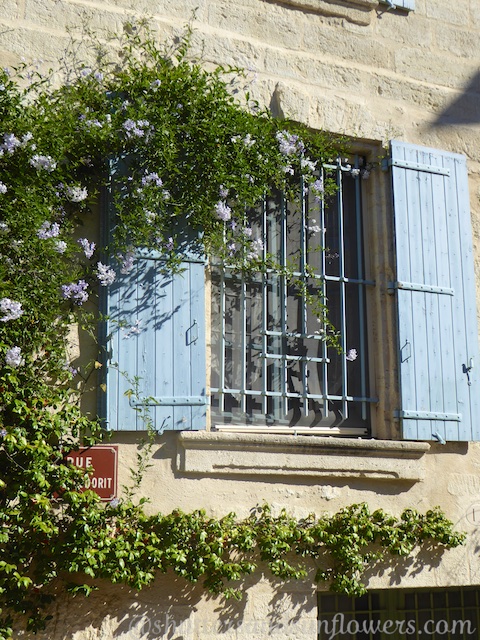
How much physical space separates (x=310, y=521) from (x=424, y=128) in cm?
254

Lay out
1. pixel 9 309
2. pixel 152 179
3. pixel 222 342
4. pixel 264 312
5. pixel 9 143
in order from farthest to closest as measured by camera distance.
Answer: pixel 264 312 < pixel 222 342 < pixel 152 179 < pixel 9 143 < pixel 9 309

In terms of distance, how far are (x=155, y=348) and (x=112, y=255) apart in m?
0.51

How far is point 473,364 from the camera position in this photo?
520 centimetres

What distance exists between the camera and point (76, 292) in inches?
170

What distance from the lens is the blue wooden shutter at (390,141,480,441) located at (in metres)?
5.02

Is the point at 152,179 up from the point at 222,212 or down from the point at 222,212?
up

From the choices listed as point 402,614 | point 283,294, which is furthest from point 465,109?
point 402,614

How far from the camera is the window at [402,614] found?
5695 millimetres

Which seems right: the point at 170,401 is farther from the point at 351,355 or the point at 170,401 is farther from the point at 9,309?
the point at 351,355

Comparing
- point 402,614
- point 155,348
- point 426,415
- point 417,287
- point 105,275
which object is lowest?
point 402,614

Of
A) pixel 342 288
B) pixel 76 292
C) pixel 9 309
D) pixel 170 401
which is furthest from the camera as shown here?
pixel 342 288

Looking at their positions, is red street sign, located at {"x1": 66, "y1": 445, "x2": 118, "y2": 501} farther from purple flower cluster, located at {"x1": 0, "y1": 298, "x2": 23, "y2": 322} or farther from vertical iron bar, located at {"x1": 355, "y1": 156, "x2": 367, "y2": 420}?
vertical iron bar, located at {"x1": 355, "y1": 156, "x2": 367, "y2": 420}

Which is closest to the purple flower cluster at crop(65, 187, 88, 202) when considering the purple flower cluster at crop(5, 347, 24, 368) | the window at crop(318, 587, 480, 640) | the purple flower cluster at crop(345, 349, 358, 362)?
the purple flower cluster at crop(5, 347, 24, 368)

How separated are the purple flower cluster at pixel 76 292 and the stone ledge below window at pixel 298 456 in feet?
2.71
